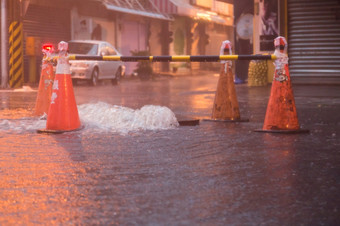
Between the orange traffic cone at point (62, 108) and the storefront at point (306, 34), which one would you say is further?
the storefront at point (306, 34)

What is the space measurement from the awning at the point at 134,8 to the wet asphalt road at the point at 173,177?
24869 millimetres

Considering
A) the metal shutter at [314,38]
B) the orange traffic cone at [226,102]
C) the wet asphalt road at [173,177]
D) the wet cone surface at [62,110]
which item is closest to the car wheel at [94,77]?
the metal shutter at [314,38]

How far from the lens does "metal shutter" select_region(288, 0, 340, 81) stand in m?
21.8

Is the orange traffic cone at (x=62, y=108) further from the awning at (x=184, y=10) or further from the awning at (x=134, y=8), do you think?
the awning at (x=184, y=10)

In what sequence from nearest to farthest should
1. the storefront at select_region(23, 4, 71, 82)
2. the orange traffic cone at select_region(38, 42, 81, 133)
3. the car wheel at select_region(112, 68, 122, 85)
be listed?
the orange traffic cone at select_region(38, 42, 81, 133) < the storefront at select_region(23, 4, 71, 82) < the car wheel at select_region(112, 68, 122, 85)

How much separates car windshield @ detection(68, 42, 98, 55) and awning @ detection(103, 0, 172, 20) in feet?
21.1

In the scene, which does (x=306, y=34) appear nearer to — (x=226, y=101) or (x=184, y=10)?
(x=226, y=101)

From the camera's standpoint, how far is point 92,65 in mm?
25375

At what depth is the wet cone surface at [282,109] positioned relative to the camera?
8.84 m

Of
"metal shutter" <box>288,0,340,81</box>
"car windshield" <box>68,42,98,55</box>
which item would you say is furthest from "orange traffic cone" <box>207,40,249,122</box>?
"car windshield" <box>68,42,98,55</box>

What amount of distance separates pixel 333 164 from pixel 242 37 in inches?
741

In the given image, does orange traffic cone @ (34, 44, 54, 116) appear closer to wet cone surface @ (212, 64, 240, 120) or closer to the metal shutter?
wet cone surface @ (212, 64, 240, 120)

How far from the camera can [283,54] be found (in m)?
9.06

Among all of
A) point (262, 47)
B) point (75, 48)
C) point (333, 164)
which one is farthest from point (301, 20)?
point (333, 164)
